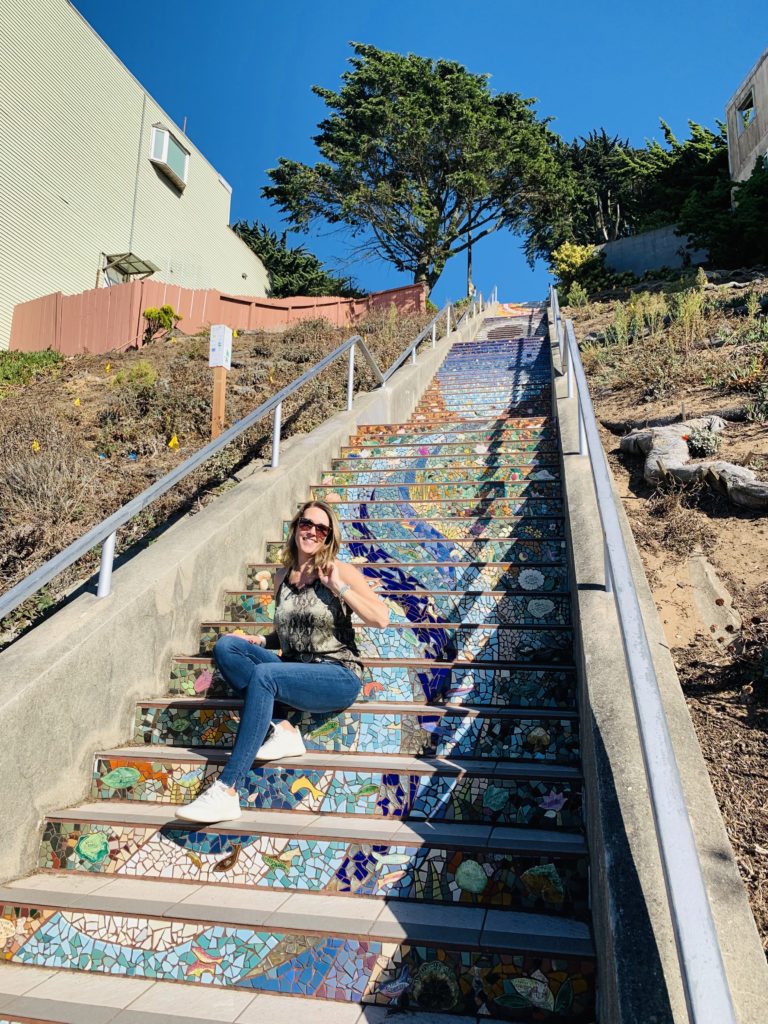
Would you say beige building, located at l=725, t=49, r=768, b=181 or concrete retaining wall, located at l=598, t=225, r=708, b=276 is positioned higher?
beige building, located at l=725, t=49, r=768, b=181

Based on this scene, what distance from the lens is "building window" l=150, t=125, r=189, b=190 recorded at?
2078 centimetres

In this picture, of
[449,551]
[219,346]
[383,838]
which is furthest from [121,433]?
[383,838]

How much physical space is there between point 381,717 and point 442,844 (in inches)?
32.0

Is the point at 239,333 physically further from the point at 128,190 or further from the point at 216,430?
the point at 216,430

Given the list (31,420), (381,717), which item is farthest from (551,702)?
(31,420)

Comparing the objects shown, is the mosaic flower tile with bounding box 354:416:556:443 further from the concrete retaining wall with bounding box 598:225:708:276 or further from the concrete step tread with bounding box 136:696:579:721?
the concrete retaining wall with bounding box 598:225:708:276

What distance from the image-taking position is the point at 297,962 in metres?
2.24

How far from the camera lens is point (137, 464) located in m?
6.86

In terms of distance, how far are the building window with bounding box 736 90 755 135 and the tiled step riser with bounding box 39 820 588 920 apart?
78.3 feet

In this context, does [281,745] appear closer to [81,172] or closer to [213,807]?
[213,807]

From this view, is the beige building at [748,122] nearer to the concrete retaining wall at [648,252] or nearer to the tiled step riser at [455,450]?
the concrete retaining wall at [648,252]

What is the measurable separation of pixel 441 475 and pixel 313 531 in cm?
304

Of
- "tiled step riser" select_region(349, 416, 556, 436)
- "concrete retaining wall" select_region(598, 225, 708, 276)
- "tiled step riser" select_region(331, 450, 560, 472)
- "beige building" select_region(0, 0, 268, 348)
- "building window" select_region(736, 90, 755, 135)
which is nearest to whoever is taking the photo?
"tiled step riser" select_region(331, 450, 560, 472)

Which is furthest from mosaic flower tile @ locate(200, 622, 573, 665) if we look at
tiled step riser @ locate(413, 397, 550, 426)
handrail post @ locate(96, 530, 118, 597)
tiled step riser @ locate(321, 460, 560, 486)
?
tiled step riser @ locate(413, 397, 550, 426)
